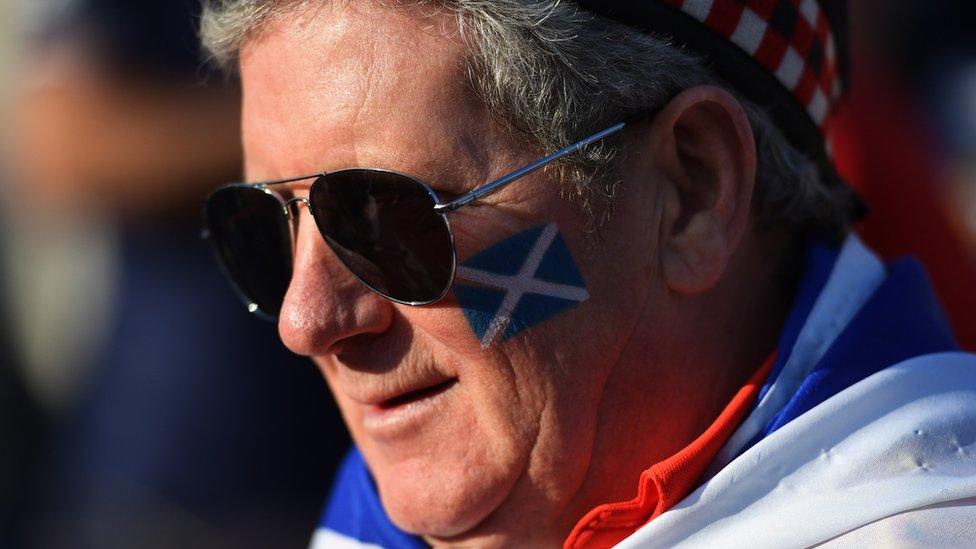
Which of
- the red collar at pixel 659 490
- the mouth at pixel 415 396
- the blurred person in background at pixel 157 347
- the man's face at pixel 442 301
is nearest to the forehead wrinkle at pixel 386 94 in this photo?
the man's face at pixel 442 301

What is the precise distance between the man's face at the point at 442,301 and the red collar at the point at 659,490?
3.1 inches

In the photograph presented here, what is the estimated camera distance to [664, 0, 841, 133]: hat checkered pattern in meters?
1.89

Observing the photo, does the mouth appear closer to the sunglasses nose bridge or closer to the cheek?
the cheek

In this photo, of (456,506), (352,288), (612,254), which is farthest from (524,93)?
(456,506)

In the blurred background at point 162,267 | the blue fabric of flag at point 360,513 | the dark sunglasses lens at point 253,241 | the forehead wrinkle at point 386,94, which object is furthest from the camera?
the blurred background at point 162,267

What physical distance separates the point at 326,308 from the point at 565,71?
0.58 metres

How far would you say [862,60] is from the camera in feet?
13.6

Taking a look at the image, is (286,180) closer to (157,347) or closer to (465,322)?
(465,322)

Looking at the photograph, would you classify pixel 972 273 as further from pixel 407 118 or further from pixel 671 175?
pixel 407 118

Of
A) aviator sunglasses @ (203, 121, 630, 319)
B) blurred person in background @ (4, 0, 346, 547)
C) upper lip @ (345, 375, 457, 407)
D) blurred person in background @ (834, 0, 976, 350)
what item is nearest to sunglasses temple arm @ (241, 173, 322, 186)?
aviator sunglasses @ (203, 121, 630, 319)

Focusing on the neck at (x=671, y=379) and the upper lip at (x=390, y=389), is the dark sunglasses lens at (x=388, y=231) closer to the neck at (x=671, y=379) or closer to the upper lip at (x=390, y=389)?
the upper lip at (x=390, y=389)

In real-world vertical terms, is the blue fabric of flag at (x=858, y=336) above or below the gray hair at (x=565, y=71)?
below

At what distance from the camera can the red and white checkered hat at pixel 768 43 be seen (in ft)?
6.06

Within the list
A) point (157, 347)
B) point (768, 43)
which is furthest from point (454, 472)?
point (157, 347)
